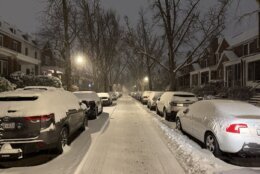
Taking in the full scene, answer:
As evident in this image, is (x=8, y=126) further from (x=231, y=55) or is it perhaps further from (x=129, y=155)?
(x=231, y=55)

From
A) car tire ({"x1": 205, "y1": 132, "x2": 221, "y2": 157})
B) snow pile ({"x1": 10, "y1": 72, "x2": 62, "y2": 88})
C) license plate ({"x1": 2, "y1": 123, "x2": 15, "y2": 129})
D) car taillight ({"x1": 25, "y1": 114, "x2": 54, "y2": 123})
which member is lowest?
car tire ({"x1": 205, "y1": 132, "x2": 221, "y2": 157})

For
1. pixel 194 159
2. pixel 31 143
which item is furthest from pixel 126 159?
pixel 31 143

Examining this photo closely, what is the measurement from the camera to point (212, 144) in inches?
336

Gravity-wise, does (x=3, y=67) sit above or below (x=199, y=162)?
above

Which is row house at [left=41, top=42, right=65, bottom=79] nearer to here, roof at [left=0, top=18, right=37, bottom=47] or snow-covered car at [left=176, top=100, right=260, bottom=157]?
roof at [left=0, top=18, right=37, bottom=47]

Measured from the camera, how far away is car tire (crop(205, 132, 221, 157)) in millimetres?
8195

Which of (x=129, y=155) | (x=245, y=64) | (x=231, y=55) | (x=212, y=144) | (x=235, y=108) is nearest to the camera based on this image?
(x=129, y=155)

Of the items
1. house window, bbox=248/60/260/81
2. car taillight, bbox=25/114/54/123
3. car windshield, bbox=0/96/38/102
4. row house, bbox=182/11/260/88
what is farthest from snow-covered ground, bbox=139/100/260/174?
house window, bbox=248/60/260/81

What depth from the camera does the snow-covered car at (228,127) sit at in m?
7.63

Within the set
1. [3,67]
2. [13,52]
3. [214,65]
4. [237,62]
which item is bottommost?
[3,67]

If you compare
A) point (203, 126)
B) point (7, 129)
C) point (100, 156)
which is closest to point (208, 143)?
point (203, 126)

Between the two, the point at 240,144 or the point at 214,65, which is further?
the point at 214,65

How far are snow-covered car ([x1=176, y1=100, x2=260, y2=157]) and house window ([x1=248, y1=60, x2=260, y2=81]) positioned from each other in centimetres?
2339

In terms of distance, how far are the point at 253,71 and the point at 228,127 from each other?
26.1 m
